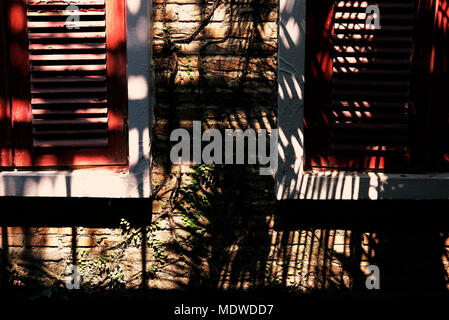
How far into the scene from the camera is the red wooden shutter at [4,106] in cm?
275

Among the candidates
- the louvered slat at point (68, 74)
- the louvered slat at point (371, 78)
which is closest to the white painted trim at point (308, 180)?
the louvered slat at point (371, 78)

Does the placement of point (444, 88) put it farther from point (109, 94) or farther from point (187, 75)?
point (109, 94)

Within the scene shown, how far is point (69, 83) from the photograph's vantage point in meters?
2.80

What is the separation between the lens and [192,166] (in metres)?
2.81

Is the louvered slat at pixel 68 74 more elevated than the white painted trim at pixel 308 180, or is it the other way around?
the louvered slat at pixel 68 74

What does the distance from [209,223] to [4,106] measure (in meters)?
1.94

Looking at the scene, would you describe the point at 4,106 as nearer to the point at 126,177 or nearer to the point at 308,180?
the point at 126,177

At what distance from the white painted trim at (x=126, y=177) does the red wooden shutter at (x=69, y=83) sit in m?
0.16

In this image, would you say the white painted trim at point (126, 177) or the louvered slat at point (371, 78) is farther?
the louvered slat at point (371, 78)

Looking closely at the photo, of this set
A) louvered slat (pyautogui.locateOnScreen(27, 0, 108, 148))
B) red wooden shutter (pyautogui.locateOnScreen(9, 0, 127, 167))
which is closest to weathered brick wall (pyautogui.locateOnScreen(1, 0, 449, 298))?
red wooden shutter (pyautogui.locateOnScreen(9, 0, 127, 167))

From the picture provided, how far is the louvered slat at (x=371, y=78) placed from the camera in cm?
279

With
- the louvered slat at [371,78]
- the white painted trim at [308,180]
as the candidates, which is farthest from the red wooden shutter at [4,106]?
the louvered slat at [371,78]

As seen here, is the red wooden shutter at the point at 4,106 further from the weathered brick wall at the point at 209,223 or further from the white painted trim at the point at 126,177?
the weathered brick wall at the point at 209,223

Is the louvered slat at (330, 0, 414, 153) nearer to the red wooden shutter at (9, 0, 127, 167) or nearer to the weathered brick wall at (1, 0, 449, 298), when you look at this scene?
the weathered brick wall at (1, 0, 449, 298)
